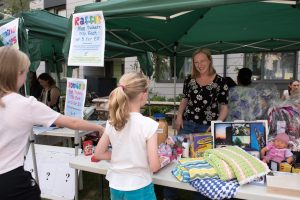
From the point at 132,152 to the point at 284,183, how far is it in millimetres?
939

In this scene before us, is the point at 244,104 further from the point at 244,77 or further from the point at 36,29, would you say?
the point at 36,29

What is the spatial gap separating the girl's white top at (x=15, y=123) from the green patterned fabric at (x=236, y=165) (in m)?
1.12

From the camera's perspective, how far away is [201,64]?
2.97m

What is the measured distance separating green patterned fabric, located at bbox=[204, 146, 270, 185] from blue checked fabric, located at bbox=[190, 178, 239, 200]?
39 millimetres

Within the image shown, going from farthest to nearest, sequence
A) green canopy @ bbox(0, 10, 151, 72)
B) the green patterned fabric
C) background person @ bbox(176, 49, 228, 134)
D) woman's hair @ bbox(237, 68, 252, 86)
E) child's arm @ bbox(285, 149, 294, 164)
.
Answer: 1. woman's hair @ bbox(237, 68, 252, 86)
2. green canopy @ bbox(0, 10, 151, 72)
3. background person @ bbox(176, 49, 228, 134)
4. child's arm @ bbox(285, 149, 294, 164)
5. the green patterned fabric

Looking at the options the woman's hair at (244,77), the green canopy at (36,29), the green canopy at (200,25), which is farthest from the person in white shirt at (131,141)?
the woman's hair at (244,77)

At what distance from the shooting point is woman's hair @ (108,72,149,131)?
172 centimetres

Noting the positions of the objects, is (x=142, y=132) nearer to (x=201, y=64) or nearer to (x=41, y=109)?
(x=41, y=109)

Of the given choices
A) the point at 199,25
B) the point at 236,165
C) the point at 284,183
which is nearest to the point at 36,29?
the point at 199,25

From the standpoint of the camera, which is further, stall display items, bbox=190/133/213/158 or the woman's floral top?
the woman's floral top

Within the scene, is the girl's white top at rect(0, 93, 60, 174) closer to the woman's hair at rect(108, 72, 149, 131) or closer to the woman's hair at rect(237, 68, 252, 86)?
the woman's hair at rect(108, 72, 149, 131)

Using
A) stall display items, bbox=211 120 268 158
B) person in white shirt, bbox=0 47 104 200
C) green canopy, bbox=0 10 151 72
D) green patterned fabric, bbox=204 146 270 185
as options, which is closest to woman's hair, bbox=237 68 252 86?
stall display items, bbox=211 120 268 158

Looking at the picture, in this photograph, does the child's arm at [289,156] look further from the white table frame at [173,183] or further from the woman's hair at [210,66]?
the woman's hair at [210,66]

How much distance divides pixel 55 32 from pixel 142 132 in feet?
7.90
